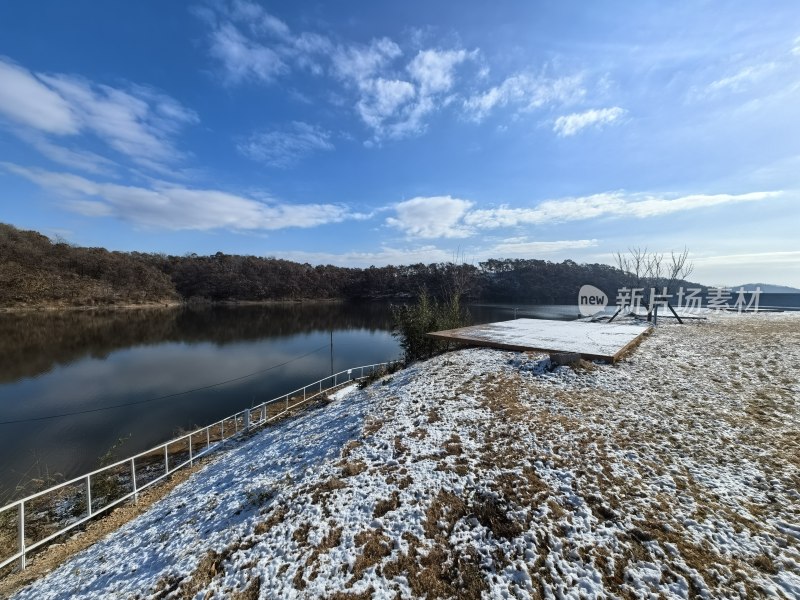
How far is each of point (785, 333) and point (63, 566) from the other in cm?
2370

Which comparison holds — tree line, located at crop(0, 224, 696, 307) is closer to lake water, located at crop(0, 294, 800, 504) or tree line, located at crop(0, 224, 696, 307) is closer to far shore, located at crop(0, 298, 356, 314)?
far shore, located at crop(0, 298, 356, 314)

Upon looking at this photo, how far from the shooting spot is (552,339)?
12516 mm

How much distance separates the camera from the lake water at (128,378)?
11773mm

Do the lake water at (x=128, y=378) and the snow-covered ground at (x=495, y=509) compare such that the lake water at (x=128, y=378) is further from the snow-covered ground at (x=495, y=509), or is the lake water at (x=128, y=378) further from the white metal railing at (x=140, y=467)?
the snow-covered ground at (x=495, y=509)

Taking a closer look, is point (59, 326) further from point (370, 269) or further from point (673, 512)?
point (370, 269)

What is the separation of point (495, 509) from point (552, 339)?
9704mm

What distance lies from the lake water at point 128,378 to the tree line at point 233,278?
824 inches

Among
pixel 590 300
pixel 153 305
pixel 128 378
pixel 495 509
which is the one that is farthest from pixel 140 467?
pixel 153 305

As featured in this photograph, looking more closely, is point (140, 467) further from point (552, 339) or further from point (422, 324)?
point (552, 339)

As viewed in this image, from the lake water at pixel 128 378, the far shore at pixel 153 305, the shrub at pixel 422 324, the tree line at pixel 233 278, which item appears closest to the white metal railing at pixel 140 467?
the lake water at pixel 128 378

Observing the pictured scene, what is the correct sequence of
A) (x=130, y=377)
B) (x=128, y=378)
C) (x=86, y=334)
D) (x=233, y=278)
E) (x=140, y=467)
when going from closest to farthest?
(x=140, y=467) → (x=128, y=378) → (x=130, y=377) → (x=86, y=334) → (x=233, y=278)

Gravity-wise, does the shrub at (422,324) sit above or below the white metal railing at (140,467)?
above

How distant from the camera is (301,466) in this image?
554 cm

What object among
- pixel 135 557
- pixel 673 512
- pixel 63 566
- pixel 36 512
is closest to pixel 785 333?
pixel 673 512
